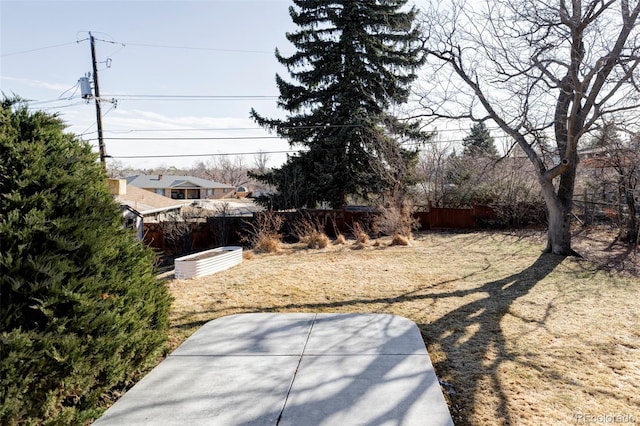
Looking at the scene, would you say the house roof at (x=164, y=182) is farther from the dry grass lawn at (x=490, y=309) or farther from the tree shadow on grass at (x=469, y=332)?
the tree shadow on grass at (x=469, y=332)

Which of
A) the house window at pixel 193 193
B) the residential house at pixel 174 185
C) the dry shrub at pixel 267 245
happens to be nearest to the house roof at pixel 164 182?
the residential house at pixel 174 185

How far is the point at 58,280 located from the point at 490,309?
4.92 metres

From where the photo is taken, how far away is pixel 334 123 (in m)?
16.8

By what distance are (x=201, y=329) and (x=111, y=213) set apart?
6.80ft

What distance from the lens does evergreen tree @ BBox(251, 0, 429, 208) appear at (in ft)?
53.6

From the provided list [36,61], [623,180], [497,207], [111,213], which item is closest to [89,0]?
[36,61]

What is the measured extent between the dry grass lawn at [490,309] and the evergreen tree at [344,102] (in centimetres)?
714

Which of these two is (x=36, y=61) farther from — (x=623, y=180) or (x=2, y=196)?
(x=623, y=180)

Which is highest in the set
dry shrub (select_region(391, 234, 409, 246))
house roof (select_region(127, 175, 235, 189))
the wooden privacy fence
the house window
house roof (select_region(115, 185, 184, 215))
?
house roof (select_region(127, 175, 235, 189))

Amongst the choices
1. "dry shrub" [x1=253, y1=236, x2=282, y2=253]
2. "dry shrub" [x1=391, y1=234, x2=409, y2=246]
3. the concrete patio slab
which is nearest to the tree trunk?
"dry shrub" [x1=391, y1=234, x2=409, y2=246]

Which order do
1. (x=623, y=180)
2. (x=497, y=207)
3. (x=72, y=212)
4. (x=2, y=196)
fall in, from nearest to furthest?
(x=2, y=196), (x=72, y=212), (x=623, y=180), (x=497, y=207)

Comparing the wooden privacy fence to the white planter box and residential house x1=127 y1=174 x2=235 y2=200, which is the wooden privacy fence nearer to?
the white planter box

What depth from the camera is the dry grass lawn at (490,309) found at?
2815 mm

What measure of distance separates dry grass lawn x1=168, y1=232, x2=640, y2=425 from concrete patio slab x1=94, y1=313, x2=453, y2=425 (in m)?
0.31
